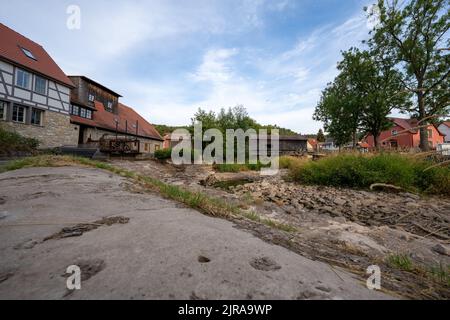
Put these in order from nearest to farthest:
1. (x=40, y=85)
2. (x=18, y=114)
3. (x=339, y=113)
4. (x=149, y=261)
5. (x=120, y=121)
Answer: (x=149, y=261) → (x=18, y=114) → (x=40, y=85) → (x=339, y=113) → (x=120, y=121)

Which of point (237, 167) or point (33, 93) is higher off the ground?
point (33, 93)

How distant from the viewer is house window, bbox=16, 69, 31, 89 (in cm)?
1241

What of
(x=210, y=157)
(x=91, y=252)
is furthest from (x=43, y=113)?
(x=91, y=252)

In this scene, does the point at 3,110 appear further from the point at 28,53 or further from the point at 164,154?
the point at 164,154

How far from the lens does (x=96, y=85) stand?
21.7 m

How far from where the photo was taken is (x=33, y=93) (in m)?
13.3

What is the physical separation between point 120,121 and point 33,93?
10.8 m

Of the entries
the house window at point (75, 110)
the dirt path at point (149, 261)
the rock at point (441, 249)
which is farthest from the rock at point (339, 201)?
the house window at point (75, 110)

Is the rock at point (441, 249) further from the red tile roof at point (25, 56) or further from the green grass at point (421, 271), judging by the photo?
the red tile roof at point (25, 56)

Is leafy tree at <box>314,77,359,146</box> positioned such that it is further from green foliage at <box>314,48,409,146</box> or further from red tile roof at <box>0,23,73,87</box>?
red tile roof at <box>0,23,73,87</box>

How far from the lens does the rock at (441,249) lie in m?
2.62

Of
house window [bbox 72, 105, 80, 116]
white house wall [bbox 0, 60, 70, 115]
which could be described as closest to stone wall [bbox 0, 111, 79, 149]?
white house wall [bbox 0, 60, 70, 115]

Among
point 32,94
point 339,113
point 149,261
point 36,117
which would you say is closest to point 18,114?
point 36,117
